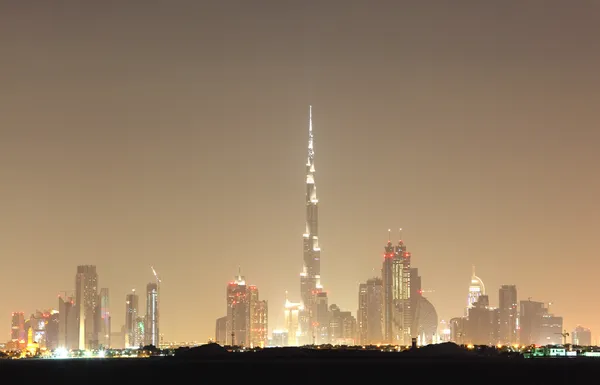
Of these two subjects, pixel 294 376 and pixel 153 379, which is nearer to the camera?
pixel 153 379

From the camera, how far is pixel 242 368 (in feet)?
608

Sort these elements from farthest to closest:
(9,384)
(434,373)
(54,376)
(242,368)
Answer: (242,368) → (434,373) → (54,376) → (9,384)

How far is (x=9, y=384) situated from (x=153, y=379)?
1830 cm

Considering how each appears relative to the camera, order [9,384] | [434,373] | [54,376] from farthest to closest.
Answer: [434,373] → [54,376] → [9,384]

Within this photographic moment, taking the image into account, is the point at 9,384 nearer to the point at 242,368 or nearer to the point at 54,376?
the point at 54,376

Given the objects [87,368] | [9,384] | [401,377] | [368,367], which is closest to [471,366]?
[368,367]

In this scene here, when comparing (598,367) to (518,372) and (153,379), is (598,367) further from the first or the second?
(153,379)

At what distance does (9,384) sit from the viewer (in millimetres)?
139250

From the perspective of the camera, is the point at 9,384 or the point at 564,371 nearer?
the point at 9,384

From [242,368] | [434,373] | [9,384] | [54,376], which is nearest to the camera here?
[9,384]

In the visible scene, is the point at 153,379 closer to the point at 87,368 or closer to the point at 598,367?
the point at 87,368

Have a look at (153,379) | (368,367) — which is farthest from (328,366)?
(153,379)

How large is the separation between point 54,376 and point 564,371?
75.4m

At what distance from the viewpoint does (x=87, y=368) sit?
186 metres
